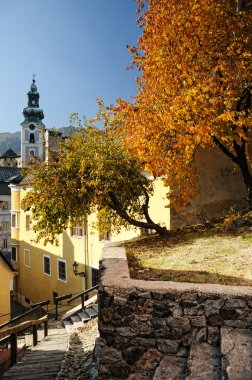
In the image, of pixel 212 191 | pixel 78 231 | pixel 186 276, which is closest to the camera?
pixel 186 276

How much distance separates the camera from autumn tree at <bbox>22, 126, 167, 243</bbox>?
33.6 ft

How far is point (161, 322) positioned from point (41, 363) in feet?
14.0

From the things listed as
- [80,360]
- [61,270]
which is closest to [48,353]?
[80,360]

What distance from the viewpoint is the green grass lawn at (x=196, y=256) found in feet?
21.5

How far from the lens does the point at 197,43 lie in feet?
36.2

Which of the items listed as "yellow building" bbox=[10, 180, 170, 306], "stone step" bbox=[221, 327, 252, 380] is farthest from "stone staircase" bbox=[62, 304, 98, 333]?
"stone step" bbox=[221, 327, 252, 380]

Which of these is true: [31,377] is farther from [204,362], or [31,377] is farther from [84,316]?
[84,316]

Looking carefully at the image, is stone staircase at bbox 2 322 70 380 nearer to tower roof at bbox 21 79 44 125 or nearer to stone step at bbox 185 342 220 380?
stone step at bbox 185 342 220 380

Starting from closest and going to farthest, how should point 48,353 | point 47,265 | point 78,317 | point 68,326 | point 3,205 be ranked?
point 48,353, point 68,326, point 78,317, point 47,265, point 3,205

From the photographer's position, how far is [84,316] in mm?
15461

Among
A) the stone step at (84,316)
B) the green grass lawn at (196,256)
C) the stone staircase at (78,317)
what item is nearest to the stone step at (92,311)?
the stone staircase at (78,317)

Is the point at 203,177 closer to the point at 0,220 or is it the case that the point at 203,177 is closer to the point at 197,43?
the point at 197,43

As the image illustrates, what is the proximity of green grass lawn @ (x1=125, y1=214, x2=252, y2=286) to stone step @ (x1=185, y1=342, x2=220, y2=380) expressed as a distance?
4.71ft

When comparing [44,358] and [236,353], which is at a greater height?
[236,353]
